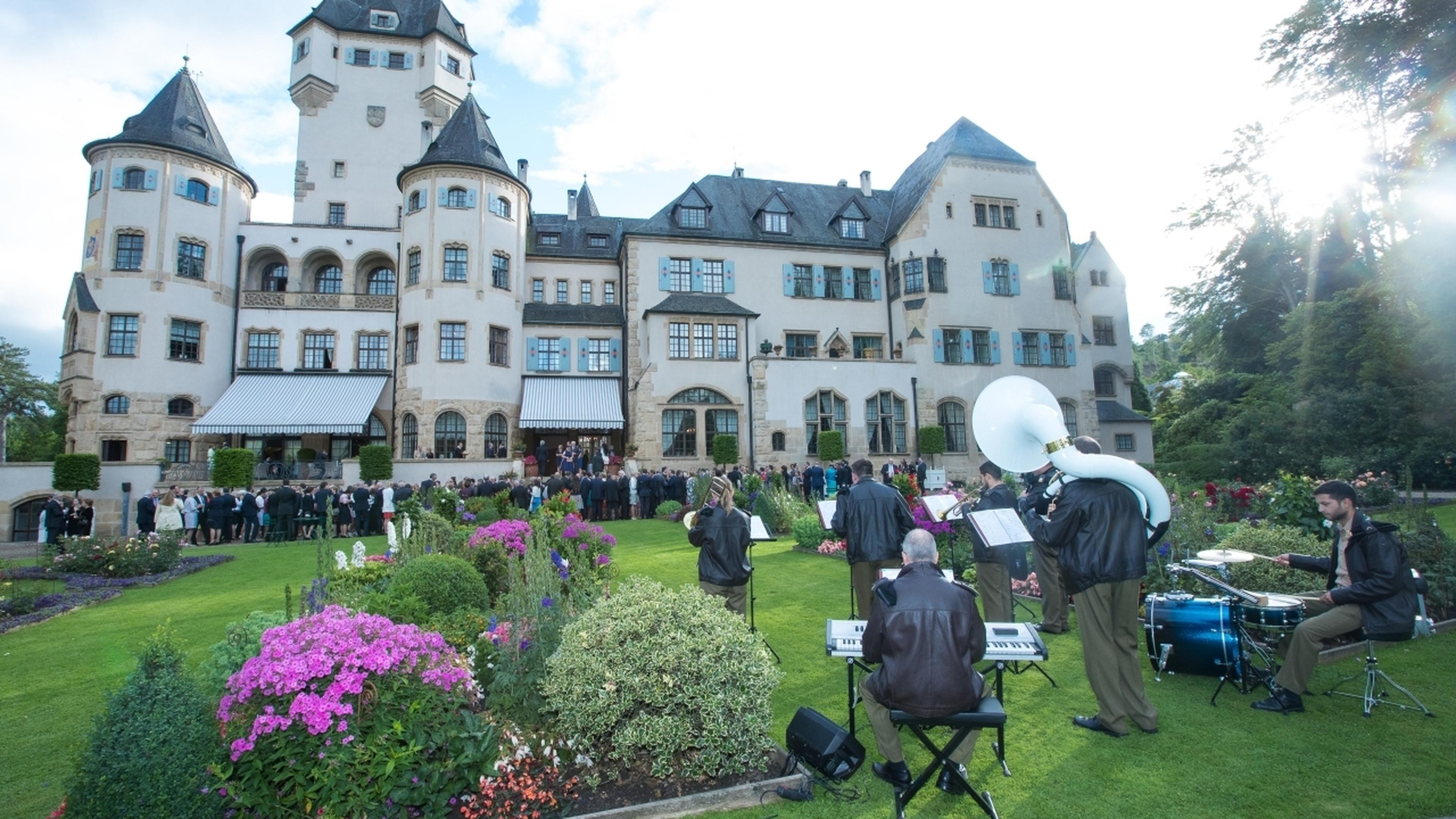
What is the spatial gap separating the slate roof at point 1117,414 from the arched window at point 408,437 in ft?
105

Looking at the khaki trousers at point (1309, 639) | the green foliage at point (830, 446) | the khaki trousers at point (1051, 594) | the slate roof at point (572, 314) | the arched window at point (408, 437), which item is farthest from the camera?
the slate roof at point (572, 314)

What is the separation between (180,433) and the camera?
27141 millimetres

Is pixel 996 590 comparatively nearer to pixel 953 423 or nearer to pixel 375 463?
pixel 375 463

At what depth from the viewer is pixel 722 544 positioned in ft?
22.6

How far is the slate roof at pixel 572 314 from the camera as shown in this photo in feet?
102

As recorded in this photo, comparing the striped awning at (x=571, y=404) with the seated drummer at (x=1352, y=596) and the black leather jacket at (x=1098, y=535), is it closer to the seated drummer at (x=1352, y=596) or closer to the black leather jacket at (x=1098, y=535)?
the black leather jacket at (x=1098, y=535)

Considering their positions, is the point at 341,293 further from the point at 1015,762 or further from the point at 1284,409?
the point at 1284,409

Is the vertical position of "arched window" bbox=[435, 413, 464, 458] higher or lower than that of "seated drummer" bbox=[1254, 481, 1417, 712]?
higher

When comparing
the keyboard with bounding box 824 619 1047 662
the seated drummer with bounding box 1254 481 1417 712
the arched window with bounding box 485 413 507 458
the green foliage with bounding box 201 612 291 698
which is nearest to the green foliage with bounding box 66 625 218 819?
the green foliage with bounding box 201 612 291 698

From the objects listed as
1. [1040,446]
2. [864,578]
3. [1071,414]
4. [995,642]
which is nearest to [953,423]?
[1071,414]

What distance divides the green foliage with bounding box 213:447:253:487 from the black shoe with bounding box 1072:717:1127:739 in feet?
84.5

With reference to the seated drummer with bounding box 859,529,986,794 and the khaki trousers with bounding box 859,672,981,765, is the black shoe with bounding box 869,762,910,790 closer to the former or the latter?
the khaki trousers with bounding box 859,672,981,765

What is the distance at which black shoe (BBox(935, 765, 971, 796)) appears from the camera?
434 cm

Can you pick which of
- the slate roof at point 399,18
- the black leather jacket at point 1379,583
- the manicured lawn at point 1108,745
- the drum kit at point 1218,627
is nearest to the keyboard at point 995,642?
the manicured lawn at point 1108,745
